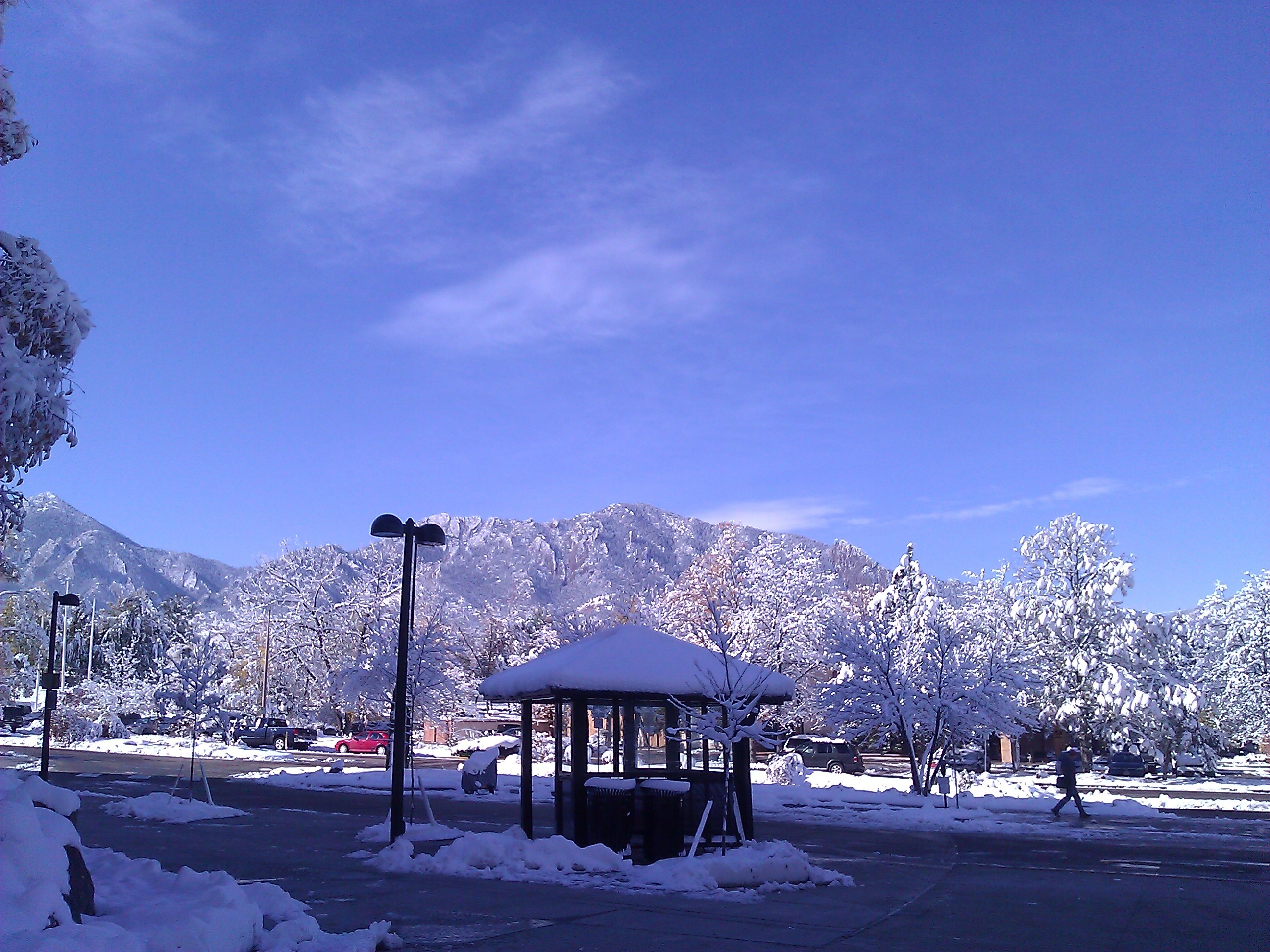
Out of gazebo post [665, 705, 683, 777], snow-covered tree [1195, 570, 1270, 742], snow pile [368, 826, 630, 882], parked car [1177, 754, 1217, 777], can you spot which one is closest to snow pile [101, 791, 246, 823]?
snow pile [368, 826, 630, 882]

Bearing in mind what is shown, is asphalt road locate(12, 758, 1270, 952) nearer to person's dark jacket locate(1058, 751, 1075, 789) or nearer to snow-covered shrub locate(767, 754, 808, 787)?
person's dark jacket locate(1058, 751, 1075, 789)

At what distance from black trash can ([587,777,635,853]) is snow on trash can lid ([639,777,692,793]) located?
0.26 m

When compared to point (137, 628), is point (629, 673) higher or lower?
lower

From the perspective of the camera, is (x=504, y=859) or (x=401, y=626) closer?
(x=504, y=859)

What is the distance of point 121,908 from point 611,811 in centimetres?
769

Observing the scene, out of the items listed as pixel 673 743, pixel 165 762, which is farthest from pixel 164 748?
pixel 673 743

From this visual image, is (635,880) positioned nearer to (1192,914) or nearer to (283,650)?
(1192,914)

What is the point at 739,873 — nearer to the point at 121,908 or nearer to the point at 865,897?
the point at 865,897

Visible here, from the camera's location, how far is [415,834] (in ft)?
51.1

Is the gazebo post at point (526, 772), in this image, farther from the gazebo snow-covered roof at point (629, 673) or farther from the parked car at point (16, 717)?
the parked car at point (16, 717)

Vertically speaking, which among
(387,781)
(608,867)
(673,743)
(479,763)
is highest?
(673,743)

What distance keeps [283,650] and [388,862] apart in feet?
159

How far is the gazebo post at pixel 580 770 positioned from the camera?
14.2 metres

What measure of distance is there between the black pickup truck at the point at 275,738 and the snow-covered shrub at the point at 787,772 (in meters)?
30.8
